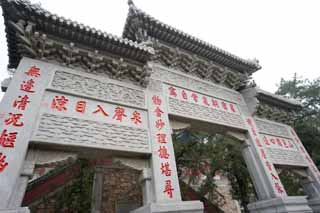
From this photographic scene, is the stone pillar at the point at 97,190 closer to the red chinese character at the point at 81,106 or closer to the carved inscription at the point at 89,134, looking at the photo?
the carved inscription at the point at 89,134

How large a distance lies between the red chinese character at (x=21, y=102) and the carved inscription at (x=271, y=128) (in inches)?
207

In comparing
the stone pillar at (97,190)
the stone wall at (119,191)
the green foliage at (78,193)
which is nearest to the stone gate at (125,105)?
the stone wall at (119,191)

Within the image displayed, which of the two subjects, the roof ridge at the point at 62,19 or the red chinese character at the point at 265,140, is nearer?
the roof ridge at the point at 62,19

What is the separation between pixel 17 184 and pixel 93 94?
5.18 feet

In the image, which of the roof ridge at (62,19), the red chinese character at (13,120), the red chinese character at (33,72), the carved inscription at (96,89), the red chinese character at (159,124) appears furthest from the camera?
the red chinese character at (159,124)

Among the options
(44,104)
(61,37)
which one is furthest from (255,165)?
(61,37)

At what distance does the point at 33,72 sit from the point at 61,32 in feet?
2.60

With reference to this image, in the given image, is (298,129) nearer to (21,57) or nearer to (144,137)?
(144,137)

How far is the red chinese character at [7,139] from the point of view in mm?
2158

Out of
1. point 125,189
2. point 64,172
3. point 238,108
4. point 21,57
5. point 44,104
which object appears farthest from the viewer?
point 125,189

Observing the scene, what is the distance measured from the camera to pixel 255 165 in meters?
4.34

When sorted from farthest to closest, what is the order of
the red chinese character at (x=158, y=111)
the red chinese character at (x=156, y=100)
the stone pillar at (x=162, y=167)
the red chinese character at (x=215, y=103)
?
the red chinese character at (x=215, y=103) → the red chinese character at (x=156, y=100) → the red chinese character at (x=158, y=111) → the stone pillar at (x=162, y=167)

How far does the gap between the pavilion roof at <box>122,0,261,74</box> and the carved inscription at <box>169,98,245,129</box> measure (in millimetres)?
1533

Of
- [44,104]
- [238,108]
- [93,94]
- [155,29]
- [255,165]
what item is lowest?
[255,165]
